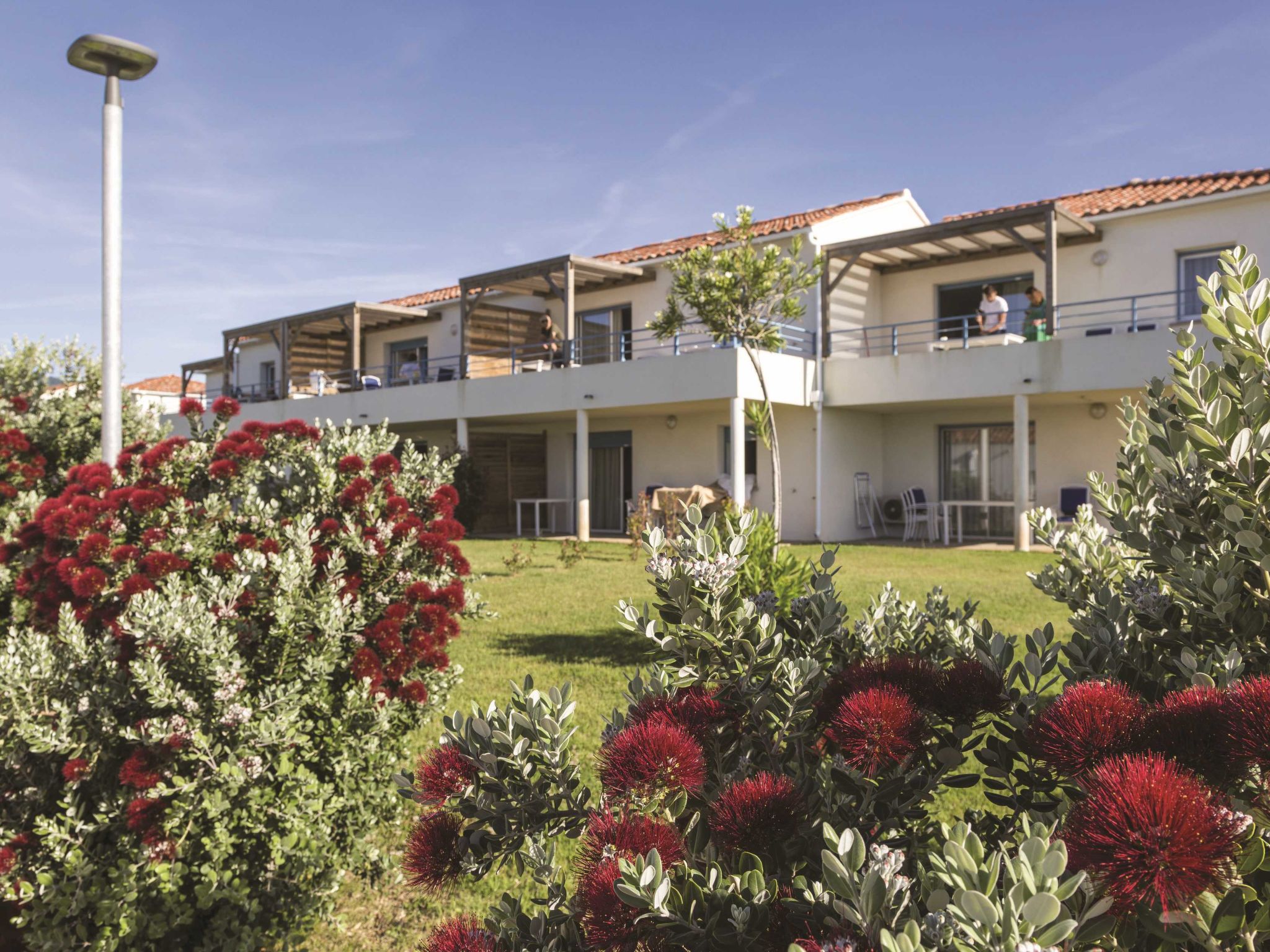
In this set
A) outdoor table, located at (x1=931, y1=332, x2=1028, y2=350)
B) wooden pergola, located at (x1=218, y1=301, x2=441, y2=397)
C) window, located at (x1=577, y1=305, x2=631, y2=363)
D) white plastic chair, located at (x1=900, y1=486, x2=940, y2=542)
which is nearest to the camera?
outdoor table, located at (x1=931, y1=332, x2=1028, y2=350)

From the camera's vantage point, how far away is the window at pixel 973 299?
17750 millimetres

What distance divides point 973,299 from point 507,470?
41.1ft

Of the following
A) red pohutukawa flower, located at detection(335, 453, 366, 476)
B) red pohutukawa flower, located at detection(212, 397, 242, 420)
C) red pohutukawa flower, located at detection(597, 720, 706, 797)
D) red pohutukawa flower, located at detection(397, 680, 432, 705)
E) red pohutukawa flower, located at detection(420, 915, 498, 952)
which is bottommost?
red pohutukawa flower, located at detection(397, 680, 432, 705)

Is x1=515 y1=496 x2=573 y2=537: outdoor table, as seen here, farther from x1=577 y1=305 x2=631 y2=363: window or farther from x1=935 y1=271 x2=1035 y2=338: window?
x1=935 y1=271 x2=1035 y2=338: window

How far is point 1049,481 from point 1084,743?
58.0 feet

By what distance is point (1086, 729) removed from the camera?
114cm

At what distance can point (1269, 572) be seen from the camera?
1462 millimetres

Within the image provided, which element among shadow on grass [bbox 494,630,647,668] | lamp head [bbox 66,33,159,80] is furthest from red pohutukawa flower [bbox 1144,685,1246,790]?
lamp head [bbox 66,33,159,80]

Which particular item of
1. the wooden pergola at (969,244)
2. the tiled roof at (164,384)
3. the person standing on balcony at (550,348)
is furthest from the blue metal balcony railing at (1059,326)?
the tiled roof at (164,384)

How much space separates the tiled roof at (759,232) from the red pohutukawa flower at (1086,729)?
54.8 ft

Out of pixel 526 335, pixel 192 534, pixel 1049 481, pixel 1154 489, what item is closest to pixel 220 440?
pixel 192 534

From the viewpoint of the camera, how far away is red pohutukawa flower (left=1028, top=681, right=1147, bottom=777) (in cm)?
113

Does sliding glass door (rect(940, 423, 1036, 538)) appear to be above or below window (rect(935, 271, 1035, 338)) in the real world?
below

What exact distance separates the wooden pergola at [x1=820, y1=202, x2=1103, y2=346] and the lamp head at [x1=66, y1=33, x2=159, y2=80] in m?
12.8
